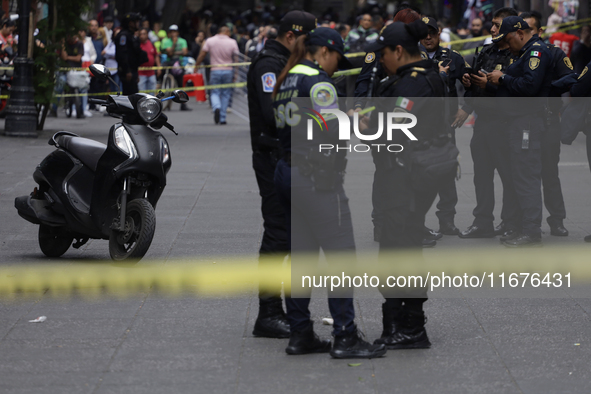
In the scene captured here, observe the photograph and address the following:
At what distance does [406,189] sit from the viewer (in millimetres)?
5090

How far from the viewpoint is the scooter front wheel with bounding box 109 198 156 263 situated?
6789mm

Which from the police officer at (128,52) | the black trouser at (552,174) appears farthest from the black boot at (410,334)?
the police officer at (128,52)

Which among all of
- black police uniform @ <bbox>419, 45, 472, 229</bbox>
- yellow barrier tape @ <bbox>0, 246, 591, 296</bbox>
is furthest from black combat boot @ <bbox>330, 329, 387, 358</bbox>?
black police uniform @ <bbox>419, 45, 472, 229</bbox>

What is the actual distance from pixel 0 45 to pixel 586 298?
574 inches

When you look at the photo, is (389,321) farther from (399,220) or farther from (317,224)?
(317,224)

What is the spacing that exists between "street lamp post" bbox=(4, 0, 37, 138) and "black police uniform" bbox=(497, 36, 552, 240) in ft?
30.8

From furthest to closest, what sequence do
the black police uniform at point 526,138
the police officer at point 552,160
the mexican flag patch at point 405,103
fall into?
the police officer at point 552,160, the black police uniform at point 526,138, the mexican flag patch at point 405,103

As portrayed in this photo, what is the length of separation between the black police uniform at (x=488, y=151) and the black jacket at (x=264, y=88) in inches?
127

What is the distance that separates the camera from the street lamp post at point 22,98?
15.1 m

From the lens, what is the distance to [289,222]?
496 cm

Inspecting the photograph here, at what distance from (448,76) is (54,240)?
351 centimetres

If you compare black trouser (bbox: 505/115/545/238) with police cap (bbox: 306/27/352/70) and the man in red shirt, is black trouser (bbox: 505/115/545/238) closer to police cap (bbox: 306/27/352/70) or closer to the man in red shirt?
police cap (bbox: 306/27/352/70)

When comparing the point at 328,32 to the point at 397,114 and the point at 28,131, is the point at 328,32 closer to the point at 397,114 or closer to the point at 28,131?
the point at 397,114

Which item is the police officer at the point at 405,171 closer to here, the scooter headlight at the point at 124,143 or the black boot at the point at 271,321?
the black boot at the point at 271,321
